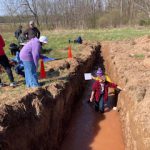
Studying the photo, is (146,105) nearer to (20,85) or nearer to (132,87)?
(132,87)

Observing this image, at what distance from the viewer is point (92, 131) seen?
10406 millimetres

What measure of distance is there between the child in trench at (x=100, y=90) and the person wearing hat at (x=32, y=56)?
2.85 meters

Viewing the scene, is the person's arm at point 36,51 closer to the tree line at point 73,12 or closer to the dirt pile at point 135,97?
the dirt pile at point 135,97

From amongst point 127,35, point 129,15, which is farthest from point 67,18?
point 127,35

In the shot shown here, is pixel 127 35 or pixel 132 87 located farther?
pixel 127 35

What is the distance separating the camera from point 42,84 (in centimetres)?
998

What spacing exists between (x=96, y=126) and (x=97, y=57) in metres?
9.66

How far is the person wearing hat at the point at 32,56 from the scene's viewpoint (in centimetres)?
860

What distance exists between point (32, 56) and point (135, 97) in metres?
3.17

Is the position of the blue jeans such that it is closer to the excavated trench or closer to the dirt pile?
the excavated trench

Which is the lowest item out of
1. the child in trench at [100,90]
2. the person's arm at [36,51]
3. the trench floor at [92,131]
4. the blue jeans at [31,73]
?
the trench floor at [92,131]

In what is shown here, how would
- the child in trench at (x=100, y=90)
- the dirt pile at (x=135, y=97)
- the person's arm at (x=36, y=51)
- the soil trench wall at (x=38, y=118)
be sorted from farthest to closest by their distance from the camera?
1. the child in trench at (x=100, y=90)
2. the person's arm at (x=36, y=51)
3. the dirt pile at (x=135, y=97)
4. the soil trench wall at (x=38, y=118)

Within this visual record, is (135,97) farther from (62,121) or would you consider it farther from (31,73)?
(31,73)

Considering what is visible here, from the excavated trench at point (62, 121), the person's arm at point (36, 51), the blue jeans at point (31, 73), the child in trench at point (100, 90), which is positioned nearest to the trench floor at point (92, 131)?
the excavated trench at point (62, 121)
